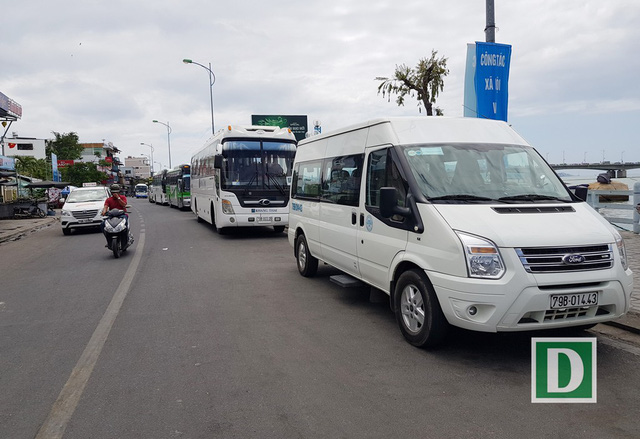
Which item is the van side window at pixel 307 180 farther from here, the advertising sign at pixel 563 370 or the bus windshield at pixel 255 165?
the bus windshield at pixel 255 165

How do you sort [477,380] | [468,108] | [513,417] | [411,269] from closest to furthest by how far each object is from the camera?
[513,417], [477,380], [411,269], [468,108]

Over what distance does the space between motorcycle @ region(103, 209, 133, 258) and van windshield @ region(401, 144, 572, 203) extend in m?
8.47

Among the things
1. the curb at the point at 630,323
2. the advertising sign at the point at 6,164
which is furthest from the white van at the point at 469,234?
the advertising sign at the point at 6,164

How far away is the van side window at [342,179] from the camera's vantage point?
6264mm

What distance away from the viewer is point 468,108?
377 inches

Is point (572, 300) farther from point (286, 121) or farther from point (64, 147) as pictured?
point (64, 147)

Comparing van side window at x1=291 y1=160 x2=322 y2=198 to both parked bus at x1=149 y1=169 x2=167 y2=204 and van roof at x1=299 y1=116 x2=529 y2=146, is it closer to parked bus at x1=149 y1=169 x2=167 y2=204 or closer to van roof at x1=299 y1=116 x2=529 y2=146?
van roof at x1=299 y1=116 x2=529 y2=146

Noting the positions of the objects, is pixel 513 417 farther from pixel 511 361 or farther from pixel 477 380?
pixel 511 361

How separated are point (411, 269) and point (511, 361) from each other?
1.24 metres

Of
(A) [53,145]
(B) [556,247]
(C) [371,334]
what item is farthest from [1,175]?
(A) [53,145]

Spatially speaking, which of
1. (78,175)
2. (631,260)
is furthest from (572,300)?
(78,175)

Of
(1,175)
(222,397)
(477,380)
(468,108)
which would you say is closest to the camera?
(222,397)

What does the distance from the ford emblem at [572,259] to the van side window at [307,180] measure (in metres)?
4.19

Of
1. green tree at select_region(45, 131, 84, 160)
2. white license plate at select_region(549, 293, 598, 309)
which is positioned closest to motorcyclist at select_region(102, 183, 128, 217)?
white license plate at select_region(549, 293, 598, 309)
